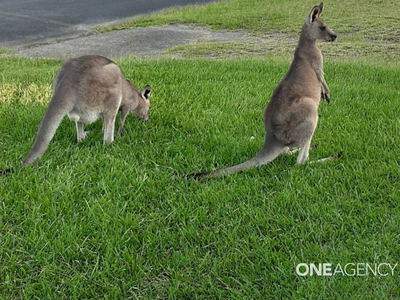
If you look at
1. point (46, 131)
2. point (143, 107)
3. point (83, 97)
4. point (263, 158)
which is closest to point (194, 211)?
point (263, 158)

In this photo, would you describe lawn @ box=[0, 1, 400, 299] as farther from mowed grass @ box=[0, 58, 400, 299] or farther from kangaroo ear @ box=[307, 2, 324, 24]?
kangaroo ear @ box=[307, 2, 324, 24]

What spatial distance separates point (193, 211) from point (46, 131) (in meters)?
1.44

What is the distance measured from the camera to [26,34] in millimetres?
14742

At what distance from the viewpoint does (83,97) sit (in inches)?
172

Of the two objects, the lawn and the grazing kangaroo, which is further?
the grazing kangaroo

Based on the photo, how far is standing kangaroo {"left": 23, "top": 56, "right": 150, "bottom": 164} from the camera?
161 inches

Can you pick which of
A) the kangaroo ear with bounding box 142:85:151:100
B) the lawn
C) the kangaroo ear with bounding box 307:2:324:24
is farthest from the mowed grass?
the kangaroo ear with bounding box 307:2:324:24

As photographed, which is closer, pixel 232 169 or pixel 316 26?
pixel 232 169

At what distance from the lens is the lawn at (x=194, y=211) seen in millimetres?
2836

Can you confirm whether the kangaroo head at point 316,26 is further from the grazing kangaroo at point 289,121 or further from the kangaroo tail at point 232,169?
the kangaroo tail at point 232,169

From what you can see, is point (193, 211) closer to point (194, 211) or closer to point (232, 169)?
point (194, 211)

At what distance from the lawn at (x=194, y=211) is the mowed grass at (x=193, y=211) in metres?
0.01

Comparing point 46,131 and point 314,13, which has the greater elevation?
point 314,13

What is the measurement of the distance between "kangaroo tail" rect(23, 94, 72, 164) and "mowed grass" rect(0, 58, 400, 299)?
0.13m
